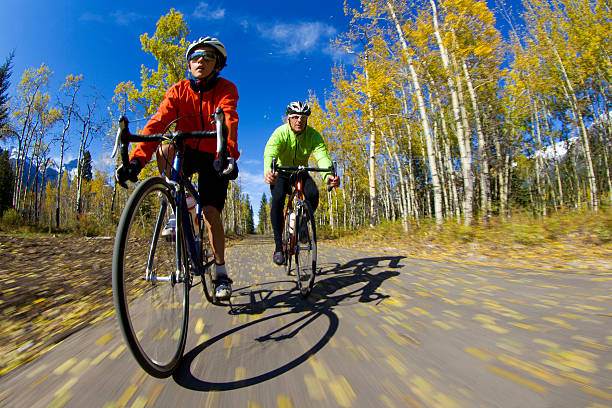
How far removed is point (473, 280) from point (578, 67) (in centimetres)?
2052

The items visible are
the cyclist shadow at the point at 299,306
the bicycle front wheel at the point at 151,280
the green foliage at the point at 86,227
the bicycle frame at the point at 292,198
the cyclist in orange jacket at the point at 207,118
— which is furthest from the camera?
the green foliage at the point at 86,227

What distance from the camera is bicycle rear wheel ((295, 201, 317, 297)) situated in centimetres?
299

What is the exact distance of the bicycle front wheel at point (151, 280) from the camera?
4.01ft

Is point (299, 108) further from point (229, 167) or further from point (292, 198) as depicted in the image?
point (229, 167)

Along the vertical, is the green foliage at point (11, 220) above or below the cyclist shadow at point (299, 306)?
above

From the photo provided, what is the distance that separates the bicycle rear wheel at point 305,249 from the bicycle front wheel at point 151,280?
4.80ft

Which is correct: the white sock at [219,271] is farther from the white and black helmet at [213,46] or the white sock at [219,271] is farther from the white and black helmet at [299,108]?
the white and black helmet at [299,108]

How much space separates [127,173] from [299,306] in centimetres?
185

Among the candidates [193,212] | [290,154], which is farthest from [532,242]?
[193,212]

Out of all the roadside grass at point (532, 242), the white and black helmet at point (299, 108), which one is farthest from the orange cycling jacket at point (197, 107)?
the roadside grass at point (532, 242)

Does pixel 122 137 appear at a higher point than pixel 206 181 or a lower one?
higher

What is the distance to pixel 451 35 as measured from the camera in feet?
31.4

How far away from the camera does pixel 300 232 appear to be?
11.3 ft

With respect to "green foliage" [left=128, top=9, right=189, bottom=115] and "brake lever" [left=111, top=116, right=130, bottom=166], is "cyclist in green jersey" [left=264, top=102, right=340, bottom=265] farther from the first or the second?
"green foliage" [left=128, top=9, right=189, bottom=115]
